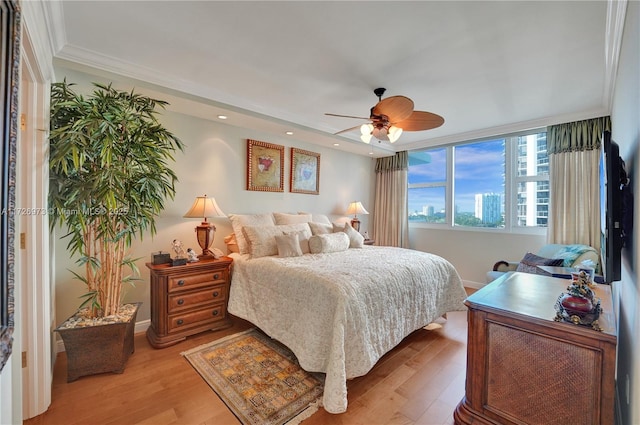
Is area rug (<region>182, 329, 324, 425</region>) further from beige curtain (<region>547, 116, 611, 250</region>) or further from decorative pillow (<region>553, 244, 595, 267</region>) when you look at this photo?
beige curtain (<region>547, 116, 611, 250</region>)

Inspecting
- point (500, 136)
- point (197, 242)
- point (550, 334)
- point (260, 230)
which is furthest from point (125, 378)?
point (500, 136)

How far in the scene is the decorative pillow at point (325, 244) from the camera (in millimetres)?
3229

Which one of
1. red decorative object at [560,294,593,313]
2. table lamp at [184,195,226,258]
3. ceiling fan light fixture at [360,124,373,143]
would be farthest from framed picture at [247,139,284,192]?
red decorative object at [560,294,593,313]

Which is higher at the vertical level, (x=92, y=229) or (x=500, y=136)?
(x=500, y=136)

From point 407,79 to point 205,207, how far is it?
240 centimetres

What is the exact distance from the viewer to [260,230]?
310cm

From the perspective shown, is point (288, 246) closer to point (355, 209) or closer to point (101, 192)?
point (101, 192)

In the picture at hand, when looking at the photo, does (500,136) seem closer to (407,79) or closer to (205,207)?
(407,79)

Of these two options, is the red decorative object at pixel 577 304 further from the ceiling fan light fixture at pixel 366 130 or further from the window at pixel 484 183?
the window at pixel 484 183

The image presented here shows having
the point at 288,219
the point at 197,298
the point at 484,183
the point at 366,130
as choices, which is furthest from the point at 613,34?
the point at 197,298

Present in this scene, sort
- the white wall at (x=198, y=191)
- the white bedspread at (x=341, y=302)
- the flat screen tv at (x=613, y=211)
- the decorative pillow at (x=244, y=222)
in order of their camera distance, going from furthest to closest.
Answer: the decorative pillow at (x=244, y=222), the white wall at (x=198, y=191), the white bedspread at (x=341, y=302), the flat screen tv at (x=613, y=211)

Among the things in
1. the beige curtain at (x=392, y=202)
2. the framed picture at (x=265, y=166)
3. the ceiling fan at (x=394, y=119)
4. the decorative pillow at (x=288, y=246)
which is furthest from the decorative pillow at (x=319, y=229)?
the beige curtain at (x=392, y=202)

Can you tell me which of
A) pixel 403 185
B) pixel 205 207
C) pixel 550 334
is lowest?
pixel 550 334

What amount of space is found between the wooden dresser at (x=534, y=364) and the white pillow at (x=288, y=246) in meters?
1.81
